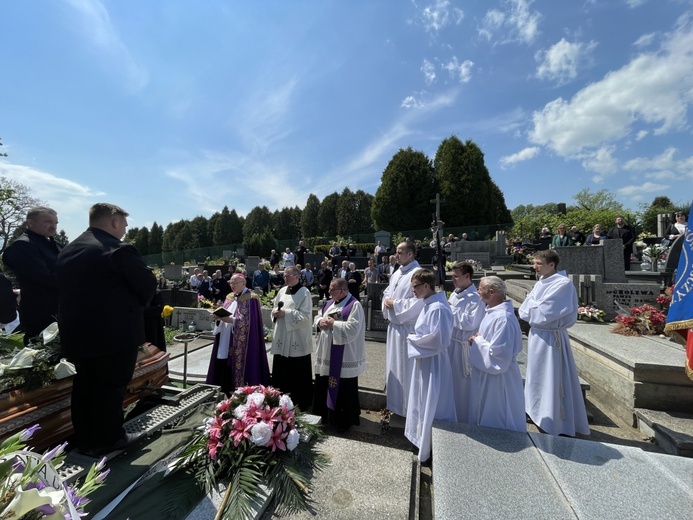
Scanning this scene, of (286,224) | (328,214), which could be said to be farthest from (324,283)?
(286,224)

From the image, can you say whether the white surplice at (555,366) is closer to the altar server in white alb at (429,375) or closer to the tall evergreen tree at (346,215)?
the altar server in white alb at (429,375)

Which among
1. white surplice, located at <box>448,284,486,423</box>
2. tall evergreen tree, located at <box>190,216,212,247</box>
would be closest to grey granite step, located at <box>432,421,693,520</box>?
white surplice, located at <box>448,284,486,423</box>

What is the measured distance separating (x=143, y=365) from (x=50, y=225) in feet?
6.15

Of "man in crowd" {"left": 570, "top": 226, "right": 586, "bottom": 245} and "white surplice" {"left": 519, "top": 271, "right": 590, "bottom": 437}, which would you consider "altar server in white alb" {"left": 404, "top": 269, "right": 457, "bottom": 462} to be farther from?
"man in crowd" {"left": 570, "top": 226, "right": 586, "bottom": 245}

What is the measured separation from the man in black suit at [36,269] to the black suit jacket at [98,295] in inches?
45.2

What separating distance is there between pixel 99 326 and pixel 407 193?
37406 millimetres

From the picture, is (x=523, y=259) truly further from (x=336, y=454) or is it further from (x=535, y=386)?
(x=336, y=454)

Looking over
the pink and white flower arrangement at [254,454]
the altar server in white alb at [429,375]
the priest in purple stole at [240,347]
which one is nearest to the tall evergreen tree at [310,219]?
the priest in purple stole at [240,347]

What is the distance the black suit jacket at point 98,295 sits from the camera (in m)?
2.42

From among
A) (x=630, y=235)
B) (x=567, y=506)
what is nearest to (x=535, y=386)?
(x=567, y=506)

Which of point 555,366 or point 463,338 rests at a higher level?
point 463,338

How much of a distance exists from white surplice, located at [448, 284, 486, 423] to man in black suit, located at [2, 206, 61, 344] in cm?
447

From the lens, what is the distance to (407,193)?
3791cm

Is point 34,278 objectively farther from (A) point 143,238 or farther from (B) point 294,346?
(A) point 143,238
